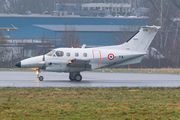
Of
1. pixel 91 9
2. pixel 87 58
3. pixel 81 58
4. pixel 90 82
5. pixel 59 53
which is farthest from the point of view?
pixel 91 9

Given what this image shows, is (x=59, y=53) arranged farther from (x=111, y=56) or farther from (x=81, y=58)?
(x=111, y=56)

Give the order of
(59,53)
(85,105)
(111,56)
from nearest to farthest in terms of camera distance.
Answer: (85,105) < (59,53) < (111,56)

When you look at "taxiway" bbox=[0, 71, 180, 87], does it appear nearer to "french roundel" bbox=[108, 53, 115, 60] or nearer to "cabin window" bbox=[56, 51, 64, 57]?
"french roundel" bbox=[108, 53, 115, 60]

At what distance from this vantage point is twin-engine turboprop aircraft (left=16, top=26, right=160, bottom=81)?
2305cm

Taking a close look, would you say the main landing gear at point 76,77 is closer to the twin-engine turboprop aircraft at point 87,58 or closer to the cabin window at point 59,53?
the twin-engine turboprop aircraft at point 87,58

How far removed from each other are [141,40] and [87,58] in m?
4.42

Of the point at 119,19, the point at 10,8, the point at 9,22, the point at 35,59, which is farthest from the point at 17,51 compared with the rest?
the point at 10,8

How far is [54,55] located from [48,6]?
82.9 metres

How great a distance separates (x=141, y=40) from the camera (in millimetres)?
24766

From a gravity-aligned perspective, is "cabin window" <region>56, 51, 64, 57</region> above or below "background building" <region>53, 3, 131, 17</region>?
below

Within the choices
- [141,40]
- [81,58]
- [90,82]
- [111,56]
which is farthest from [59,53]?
[141,40]

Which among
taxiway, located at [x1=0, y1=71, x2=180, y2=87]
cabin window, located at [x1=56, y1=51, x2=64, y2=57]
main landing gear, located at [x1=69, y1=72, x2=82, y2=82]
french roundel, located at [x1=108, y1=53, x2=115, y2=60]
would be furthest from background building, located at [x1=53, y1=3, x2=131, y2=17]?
cabin window, located at [x1=56, y1=51, x2=64, y2=57]

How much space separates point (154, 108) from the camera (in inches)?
477

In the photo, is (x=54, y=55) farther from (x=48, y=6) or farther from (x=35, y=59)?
(x=48, y=6)
